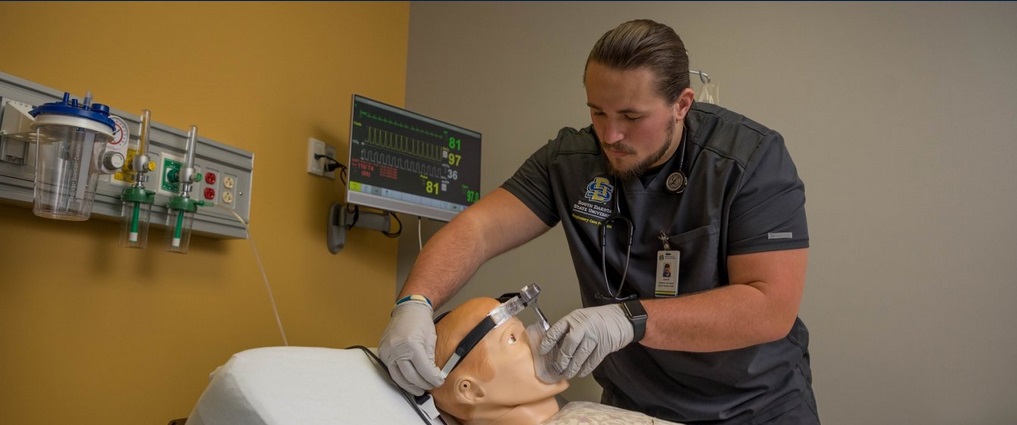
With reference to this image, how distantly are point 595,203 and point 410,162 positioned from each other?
1.05 metres

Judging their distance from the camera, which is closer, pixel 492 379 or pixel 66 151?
pixel 492 379

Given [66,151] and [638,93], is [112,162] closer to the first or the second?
[66,151]

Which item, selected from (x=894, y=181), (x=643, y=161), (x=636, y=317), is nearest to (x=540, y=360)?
(x=636, y=317)

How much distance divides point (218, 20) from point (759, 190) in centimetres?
169

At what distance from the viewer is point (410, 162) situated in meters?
2.71

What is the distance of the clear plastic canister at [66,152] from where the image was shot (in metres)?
1.58

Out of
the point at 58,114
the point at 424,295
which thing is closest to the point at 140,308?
the point at 58,114

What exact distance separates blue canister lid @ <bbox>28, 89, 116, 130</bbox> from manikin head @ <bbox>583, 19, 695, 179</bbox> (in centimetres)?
104

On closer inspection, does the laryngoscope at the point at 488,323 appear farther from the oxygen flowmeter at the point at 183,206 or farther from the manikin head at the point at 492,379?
the oxygen flowmeter at the point at 183,206

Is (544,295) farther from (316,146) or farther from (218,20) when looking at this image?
(218,20)

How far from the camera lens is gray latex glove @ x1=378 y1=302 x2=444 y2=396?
1.36m

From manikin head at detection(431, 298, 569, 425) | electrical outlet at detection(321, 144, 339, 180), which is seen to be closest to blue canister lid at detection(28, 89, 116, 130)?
manikin head at detection(431, 298, 569, 425)

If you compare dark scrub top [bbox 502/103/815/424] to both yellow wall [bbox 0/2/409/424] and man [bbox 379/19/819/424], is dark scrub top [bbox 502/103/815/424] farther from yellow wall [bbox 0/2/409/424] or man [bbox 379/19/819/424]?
yellow wall [bbox 0/2/409/424]

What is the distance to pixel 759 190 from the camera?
1.65m
